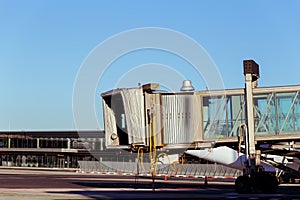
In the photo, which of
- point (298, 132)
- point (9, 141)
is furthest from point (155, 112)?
point (9, 141)

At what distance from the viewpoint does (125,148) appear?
111 feet

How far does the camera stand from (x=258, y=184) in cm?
3186

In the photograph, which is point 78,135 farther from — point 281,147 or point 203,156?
point 281,147

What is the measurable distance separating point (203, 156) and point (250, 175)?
793 inches

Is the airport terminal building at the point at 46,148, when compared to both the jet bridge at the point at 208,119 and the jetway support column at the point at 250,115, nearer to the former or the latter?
the jet bridge at the point at 208,119

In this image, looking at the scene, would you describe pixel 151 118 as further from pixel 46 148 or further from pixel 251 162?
pixel 46 148

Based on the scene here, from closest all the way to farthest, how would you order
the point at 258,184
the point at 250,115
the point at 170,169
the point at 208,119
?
1. the point at 258,184
2. the point at 250,115
3. the point at 208,119
4. the point at 170,169

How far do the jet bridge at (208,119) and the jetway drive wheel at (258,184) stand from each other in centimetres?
6

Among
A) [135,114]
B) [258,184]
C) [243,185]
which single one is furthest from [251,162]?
[135,114]

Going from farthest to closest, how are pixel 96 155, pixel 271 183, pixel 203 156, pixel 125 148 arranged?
pixel 96 155
pixel 203 156
pixel 125 148
pixel 271 183

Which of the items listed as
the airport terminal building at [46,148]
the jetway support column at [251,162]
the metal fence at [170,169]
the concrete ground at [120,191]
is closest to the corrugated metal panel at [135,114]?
the concrete ground at [120,191]

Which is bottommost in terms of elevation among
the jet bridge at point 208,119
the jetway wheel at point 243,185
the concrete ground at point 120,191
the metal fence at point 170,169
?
the metal fence at point 170,169

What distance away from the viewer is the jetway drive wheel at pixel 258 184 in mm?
31812

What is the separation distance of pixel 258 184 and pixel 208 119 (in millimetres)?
5872
